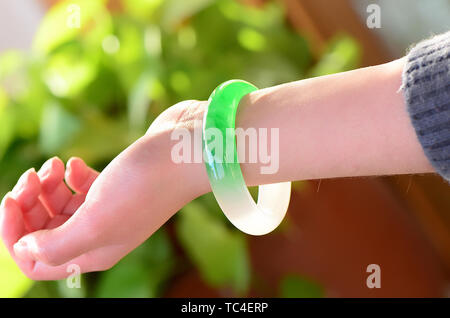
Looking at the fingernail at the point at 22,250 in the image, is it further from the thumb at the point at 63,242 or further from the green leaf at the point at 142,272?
the green leaf at the point at 142,272

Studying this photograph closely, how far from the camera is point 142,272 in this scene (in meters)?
1.04

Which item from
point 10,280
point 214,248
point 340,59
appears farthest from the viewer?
point 340,59

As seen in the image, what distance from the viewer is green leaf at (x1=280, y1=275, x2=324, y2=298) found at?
3.62 ft

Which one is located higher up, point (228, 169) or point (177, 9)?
point (177, 9)

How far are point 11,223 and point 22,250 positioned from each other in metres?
0.03

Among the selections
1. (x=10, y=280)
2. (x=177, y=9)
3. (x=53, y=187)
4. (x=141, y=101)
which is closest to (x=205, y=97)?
(x=141, y=101)

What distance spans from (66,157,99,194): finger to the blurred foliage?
0.42 meters

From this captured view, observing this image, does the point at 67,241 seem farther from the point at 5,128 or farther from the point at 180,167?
the point at 5,128

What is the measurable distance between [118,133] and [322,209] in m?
0.45

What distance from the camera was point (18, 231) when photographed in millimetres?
532

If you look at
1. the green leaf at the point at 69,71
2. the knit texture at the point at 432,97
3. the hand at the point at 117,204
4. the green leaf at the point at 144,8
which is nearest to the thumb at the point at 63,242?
the hand at the point at 117,204

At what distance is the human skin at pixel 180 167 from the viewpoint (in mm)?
420

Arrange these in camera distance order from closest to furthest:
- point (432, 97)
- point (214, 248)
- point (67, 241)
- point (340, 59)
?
point (432, 97) < point (67, 241) < point (214, 248) < point (340, 59)
